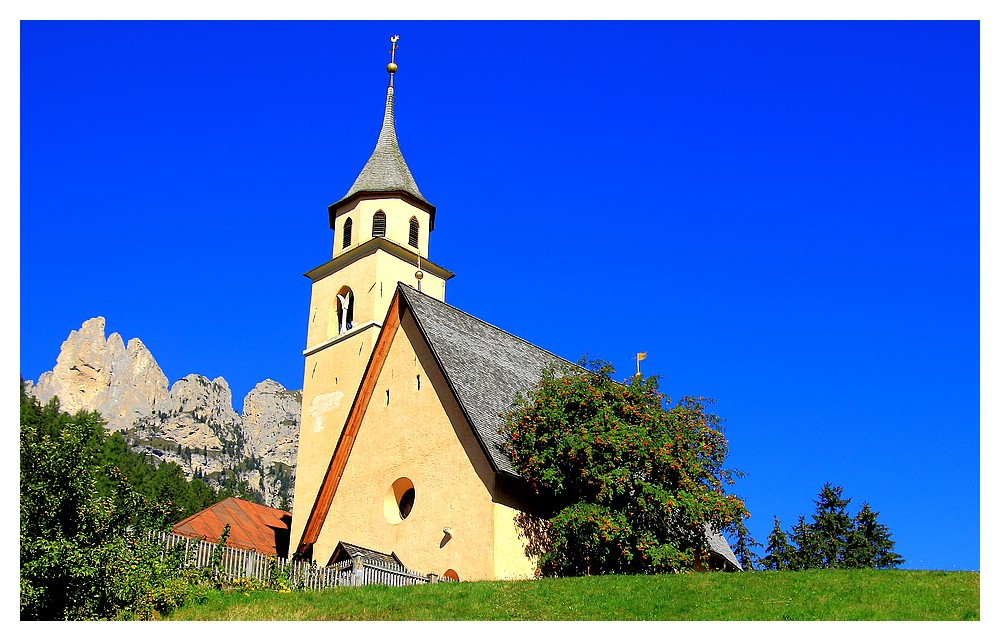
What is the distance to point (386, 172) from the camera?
5022cm

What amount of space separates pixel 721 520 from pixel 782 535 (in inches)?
1021

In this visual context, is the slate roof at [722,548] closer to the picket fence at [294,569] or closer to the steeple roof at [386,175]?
the picket fence at [294,569]

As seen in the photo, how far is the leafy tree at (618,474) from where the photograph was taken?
26344 millimetres

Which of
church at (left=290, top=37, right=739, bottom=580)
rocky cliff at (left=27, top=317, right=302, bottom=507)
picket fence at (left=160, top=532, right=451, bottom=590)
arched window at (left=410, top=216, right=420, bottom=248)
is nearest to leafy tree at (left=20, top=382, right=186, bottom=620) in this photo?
picket fence at (left=160, top=532, right=451, bottom=590)

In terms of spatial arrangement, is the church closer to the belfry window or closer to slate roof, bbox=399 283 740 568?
slate roof, bbox=399 283 740 568

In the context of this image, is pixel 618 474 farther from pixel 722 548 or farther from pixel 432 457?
pixel 722 548

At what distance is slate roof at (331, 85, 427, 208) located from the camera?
4900cm

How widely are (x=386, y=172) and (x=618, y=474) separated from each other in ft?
90.6

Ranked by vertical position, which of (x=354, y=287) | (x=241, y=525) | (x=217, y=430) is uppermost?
(x=217, y=430)

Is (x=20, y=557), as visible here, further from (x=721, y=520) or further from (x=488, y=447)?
(x=721, y=520)

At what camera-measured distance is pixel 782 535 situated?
169 ft

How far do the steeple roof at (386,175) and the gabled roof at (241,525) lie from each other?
1447 centimetres

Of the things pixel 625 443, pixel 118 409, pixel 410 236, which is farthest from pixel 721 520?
pixel 118 409

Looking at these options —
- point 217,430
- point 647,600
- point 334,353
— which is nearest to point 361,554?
point 647,600
